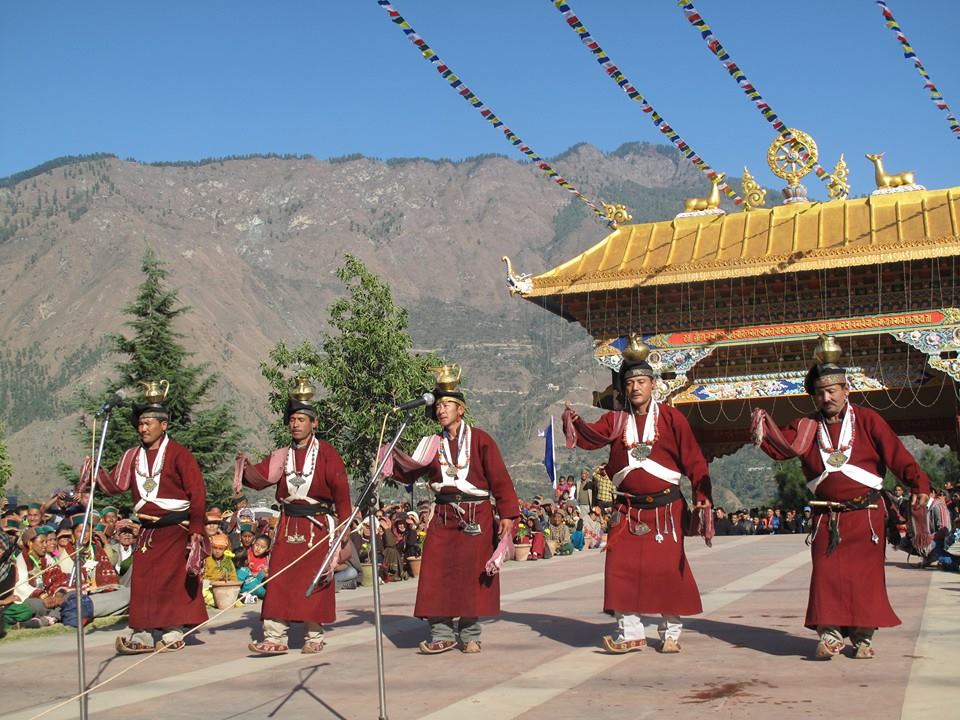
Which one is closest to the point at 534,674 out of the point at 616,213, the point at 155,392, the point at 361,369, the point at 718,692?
the point at 718,692

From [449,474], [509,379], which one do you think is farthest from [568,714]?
[509,379]

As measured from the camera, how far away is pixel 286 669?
8680 millimetres

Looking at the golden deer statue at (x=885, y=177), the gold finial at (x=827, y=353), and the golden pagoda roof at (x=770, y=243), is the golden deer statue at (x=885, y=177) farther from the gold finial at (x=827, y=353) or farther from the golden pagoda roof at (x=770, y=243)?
the gold finial at (x=827, y=353)

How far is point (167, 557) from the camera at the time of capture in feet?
32.3

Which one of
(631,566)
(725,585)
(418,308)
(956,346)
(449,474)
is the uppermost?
(418,308)

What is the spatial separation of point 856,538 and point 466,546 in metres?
2.87

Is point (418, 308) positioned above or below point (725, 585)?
above

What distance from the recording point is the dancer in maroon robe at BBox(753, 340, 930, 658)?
27.5ft

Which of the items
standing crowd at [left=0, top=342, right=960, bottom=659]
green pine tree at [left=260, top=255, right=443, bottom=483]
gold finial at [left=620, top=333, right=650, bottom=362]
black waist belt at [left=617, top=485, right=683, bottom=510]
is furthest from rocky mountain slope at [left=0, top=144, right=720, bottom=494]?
black waist belt at [left=617, top=485, right=683, bottom=510]

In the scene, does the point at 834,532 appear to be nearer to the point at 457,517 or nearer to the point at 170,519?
the point at 457,517

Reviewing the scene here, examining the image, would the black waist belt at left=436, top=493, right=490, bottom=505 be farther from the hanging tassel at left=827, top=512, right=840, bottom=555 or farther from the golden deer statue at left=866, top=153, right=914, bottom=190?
the golden deer statue at left=866, top=153, right=914, bottom=190

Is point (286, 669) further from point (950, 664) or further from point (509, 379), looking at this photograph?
point (509, 379)

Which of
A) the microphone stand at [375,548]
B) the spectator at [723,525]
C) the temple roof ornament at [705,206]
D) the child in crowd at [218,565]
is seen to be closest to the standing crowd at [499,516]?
the microphone stand at [375,548]

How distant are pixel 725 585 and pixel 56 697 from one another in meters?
8.67
